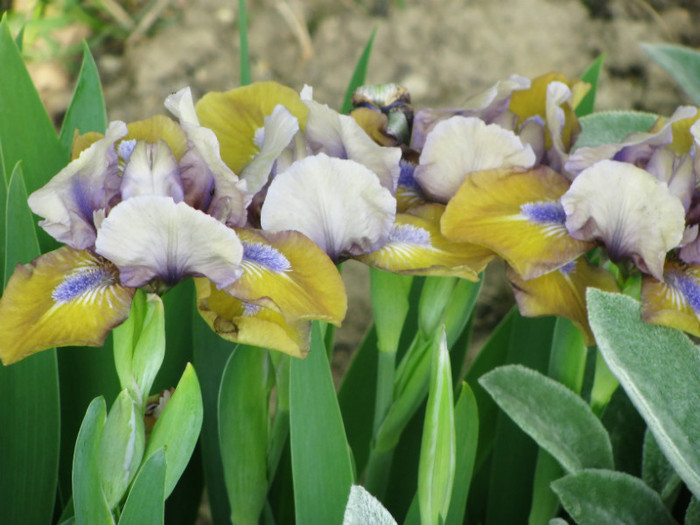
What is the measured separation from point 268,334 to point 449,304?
0.20m

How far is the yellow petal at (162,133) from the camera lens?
58 centimetres

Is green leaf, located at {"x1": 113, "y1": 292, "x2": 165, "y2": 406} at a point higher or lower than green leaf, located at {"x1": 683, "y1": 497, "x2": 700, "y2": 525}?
higher

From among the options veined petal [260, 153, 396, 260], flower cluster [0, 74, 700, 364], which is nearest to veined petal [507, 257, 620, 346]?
flower cluster [0, 74, 700, 364]

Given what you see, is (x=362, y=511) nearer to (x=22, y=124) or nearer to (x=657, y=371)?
→ (x=657, y=371)

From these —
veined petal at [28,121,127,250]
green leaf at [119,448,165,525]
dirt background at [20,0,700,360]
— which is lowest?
dirt background at [20,0,700,360]

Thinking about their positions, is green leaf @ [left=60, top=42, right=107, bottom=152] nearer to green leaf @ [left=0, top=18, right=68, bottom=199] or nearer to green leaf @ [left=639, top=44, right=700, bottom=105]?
green leaf @ [left=0, top=18, right=68, bottom=199]

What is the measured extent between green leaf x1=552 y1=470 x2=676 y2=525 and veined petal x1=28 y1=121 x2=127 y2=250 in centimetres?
37

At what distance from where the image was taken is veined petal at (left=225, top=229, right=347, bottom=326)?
1.70 feet

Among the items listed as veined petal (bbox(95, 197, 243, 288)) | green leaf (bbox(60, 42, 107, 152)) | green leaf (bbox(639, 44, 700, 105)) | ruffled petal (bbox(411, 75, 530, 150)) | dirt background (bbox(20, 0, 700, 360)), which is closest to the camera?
veined petal (bbox(95, 197, 243, 288))

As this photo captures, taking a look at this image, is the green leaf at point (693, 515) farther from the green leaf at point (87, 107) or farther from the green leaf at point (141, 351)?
the green leaf at point (87, 107)

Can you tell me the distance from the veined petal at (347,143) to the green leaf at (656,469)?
0.30 meters

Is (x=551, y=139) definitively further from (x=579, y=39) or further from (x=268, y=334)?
(x=579, y=39)

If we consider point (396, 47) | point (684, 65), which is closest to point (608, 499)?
point (684, 65)

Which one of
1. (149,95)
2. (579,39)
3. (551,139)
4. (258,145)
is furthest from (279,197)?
(579,39)
